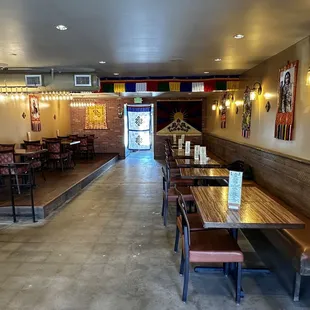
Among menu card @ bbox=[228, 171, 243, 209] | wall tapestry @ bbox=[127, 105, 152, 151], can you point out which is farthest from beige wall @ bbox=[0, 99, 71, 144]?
menu card @ bbox=[228, 171, 243, 209]

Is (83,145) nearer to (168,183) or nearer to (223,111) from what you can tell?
(223,111)

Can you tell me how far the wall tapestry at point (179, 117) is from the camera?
11.9m

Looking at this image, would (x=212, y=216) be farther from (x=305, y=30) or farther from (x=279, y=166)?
(x=305, y=30)

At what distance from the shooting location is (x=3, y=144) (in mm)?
6668

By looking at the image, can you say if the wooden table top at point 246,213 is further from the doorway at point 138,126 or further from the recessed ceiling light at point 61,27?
the doorway at point 138,126

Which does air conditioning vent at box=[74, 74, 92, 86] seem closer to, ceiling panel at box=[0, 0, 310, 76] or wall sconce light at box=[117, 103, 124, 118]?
ceiling panel at box=[0, 0, 310, 76]

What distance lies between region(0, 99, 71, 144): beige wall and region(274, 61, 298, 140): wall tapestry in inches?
250

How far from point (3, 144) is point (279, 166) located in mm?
6119

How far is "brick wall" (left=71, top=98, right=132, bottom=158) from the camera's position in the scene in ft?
39.3

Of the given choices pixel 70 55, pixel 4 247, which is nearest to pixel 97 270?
pixel 4 247

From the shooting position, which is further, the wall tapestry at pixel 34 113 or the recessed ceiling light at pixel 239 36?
the wall tapestry at pixel 34 113

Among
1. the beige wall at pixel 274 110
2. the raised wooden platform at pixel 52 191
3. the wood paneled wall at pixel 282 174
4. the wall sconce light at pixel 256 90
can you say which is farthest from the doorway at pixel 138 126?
the wood paneled wall at pixel 282 174

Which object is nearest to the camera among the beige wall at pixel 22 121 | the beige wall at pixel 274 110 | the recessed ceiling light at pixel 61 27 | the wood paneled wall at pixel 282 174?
the recessed ceiling light at pixel 61 27

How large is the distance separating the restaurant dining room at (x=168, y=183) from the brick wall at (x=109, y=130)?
14.6 feet
